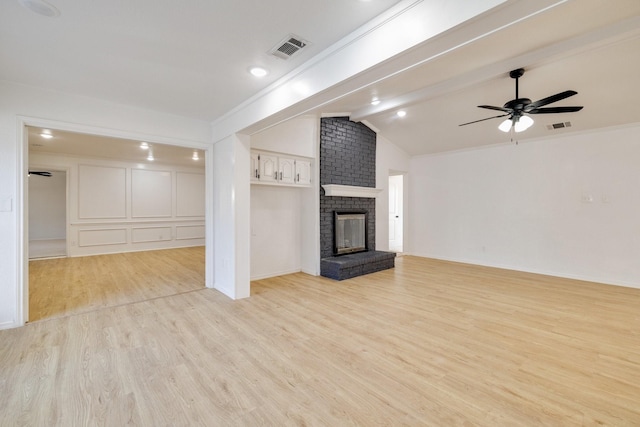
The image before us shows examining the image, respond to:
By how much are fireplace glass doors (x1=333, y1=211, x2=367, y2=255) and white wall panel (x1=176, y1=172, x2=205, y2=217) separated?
5605 millimetres

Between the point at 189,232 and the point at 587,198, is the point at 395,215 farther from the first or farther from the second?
the point at 189,232

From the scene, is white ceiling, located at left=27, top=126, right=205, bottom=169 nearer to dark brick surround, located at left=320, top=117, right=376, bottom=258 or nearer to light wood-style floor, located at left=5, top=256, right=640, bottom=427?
dark brick surround, located at left=320, top=117, right=376, bottom=258

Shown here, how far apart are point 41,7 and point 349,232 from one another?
4943 mm

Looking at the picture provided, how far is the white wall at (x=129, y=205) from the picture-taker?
6941 mm

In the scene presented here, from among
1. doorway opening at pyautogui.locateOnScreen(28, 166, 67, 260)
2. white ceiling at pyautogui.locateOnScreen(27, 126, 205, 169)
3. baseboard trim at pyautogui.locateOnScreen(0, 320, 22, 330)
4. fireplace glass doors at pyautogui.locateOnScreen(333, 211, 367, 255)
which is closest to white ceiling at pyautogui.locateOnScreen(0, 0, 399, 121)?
white ceiling at pyautogui.locateOnScreen(27, 126, 205, 169)

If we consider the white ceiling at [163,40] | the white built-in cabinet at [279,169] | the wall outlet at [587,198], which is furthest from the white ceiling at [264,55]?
the wall outlet at [587,198]

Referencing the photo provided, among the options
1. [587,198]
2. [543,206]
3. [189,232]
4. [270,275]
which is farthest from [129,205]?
[587,198]

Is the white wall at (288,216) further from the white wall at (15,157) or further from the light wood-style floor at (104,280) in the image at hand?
the white wall at (15,157)

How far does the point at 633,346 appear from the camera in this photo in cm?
256

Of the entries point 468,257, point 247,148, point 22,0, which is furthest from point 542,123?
point 22,0

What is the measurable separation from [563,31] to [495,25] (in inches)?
86.0

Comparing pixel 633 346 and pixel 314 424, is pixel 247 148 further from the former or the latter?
pixel 633 346

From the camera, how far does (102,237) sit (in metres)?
7.33

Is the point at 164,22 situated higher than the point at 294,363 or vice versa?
the point at 164,22
